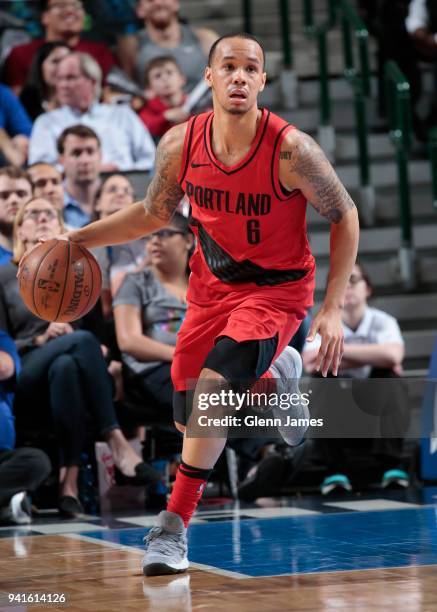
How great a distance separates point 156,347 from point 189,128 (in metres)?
2.17

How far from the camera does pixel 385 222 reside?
8.82 m

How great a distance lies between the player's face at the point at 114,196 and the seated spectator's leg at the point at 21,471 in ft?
5.37

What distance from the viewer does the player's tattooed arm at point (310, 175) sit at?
4.06 metres

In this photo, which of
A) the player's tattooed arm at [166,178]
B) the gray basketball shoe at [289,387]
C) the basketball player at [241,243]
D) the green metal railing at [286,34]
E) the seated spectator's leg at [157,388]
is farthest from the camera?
the green metal railing at [286,34]

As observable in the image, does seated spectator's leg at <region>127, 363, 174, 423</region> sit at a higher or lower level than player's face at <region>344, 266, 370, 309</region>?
lower

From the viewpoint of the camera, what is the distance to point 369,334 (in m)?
6.80

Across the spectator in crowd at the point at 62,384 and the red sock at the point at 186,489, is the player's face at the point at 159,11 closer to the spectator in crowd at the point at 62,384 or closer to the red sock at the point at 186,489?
the spectator in crowd at the point at 62,384

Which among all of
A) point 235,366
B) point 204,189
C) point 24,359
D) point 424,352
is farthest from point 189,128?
point 424,352

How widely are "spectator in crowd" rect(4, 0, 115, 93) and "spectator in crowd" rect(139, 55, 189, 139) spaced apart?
2.10 ft

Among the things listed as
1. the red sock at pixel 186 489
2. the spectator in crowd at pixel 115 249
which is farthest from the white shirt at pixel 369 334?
the red sock at pixel 186 489

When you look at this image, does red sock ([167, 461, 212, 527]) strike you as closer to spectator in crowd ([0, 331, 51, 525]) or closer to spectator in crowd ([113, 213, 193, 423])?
spectator in crowd ([0, 331, 51, 525])

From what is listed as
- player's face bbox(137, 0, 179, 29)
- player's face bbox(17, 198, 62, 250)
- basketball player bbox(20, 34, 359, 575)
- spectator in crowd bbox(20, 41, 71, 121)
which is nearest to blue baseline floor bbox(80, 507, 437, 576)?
basketball player bbox(20, 34, 359, 575)

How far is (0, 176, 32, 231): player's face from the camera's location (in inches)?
258

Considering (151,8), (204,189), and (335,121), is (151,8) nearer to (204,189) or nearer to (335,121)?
(335,121)
